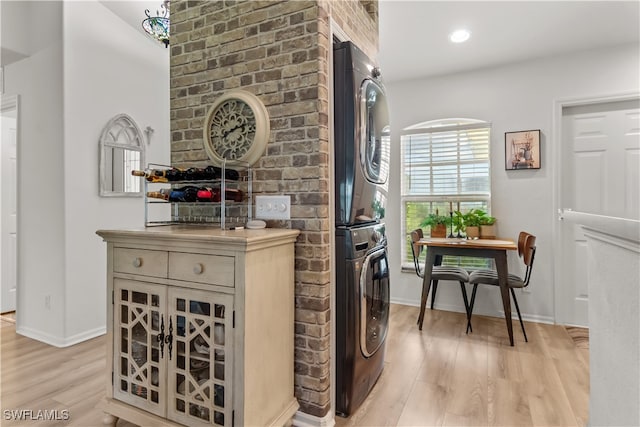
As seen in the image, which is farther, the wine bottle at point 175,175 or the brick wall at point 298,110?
the wine bottle at point 175,175

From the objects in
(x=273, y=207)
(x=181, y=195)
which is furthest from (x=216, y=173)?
(x=273, y=207)

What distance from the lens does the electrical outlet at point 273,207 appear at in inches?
70.3

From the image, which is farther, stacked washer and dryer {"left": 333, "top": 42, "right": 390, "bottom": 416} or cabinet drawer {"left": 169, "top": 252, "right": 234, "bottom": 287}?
stacked washer and dryer {"left": 333, "top": 42, "right": 390, "bottom": 416}

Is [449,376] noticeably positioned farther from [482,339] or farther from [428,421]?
[482,339]

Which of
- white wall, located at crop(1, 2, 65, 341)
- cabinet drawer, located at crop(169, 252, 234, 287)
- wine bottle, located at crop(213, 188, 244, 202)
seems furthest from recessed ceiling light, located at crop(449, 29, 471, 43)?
white wall, located at crop(1, 2, 65, 341)

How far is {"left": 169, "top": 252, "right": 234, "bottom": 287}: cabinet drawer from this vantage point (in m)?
1.41

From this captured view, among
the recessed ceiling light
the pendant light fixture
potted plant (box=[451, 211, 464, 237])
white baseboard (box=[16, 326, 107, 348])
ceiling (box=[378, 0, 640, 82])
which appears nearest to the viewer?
the pendant light fixture

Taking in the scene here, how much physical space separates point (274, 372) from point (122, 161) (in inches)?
103

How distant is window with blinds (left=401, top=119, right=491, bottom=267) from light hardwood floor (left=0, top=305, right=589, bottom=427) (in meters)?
1.12

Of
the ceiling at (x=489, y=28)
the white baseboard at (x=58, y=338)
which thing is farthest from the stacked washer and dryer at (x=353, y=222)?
the white baseboard at (x=58, y=338)

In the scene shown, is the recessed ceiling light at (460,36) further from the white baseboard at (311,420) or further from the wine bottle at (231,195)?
the white baseboard at (311,420)

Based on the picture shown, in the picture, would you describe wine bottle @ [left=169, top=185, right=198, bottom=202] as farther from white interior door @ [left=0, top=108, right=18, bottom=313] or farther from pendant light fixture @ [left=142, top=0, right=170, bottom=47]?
white interior door @ [left=0, top=108, right=18, bottom=313]

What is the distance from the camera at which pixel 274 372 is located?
5.16 ft

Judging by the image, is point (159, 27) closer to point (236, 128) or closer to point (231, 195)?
point (236, 128)
